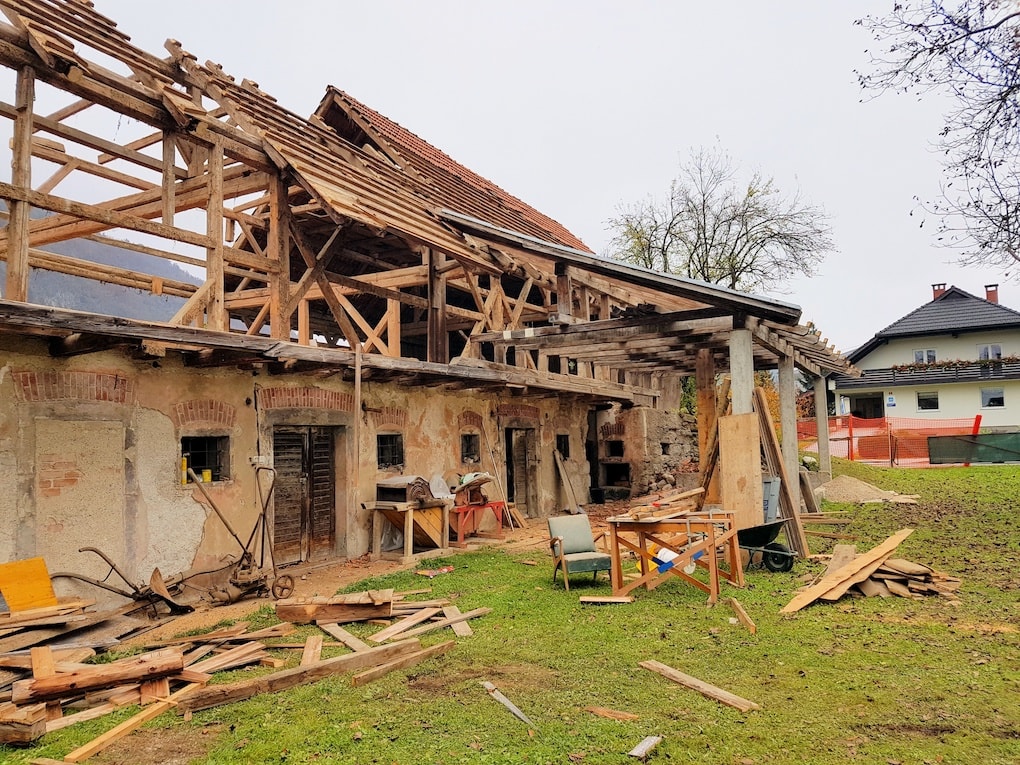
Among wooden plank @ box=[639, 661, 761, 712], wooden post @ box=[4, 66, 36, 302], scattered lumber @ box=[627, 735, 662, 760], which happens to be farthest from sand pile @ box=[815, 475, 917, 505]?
wooden post @ box=[4, 66, 36, 302]

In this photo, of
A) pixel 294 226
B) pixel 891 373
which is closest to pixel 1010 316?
pixel 891 373

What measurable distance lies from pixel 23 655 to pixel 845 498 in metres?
15.5

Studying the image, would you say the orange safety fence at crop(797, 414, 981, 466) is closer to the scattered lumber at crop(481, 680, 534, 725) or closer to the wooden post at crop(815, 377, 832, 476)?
the wooden post at crop(815, 377, 832, 476)

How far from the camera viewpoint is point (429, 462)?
11859 millimetres

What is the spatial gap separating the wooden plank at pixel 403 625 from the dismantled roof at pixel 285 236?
3521 mm

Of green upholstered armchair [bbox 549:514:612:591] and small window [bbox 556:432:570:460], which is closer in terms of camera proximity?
green upholstered armchair [bbox 549:514:612:591]

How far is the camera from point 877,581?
281 inches

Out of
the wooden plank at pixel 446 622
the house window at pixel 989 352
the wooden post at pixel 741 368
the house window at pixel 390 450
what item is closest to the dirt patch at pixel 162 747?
the wooden plank at pixel 446 622

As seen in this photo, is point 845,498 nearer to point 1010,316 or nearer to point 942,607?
point 942,607

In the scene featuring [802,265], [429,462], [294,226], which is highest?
[802,265]

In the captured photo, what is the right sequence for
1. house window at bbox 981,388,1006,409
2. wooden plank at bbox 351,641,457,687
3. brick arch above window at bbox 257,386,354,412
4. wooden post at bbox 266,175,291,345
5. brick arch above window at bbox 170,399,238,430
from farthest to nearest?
house window at bbox 981,388,1006,409 < brick arch above window at bbox 257,386,354,412 < wooden post at bbox 266,175,291,345 < brick arch above window at bbox 170,399,238,430 < wooden plank at bbox 351,641,457,687

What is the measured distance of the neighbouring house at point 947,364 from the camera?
32688 millimetres

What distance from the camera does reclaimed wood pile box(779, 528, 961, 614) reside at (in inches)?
267

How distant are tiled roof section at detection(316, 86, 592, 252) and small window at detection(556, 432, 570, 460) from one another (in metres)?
4.85
